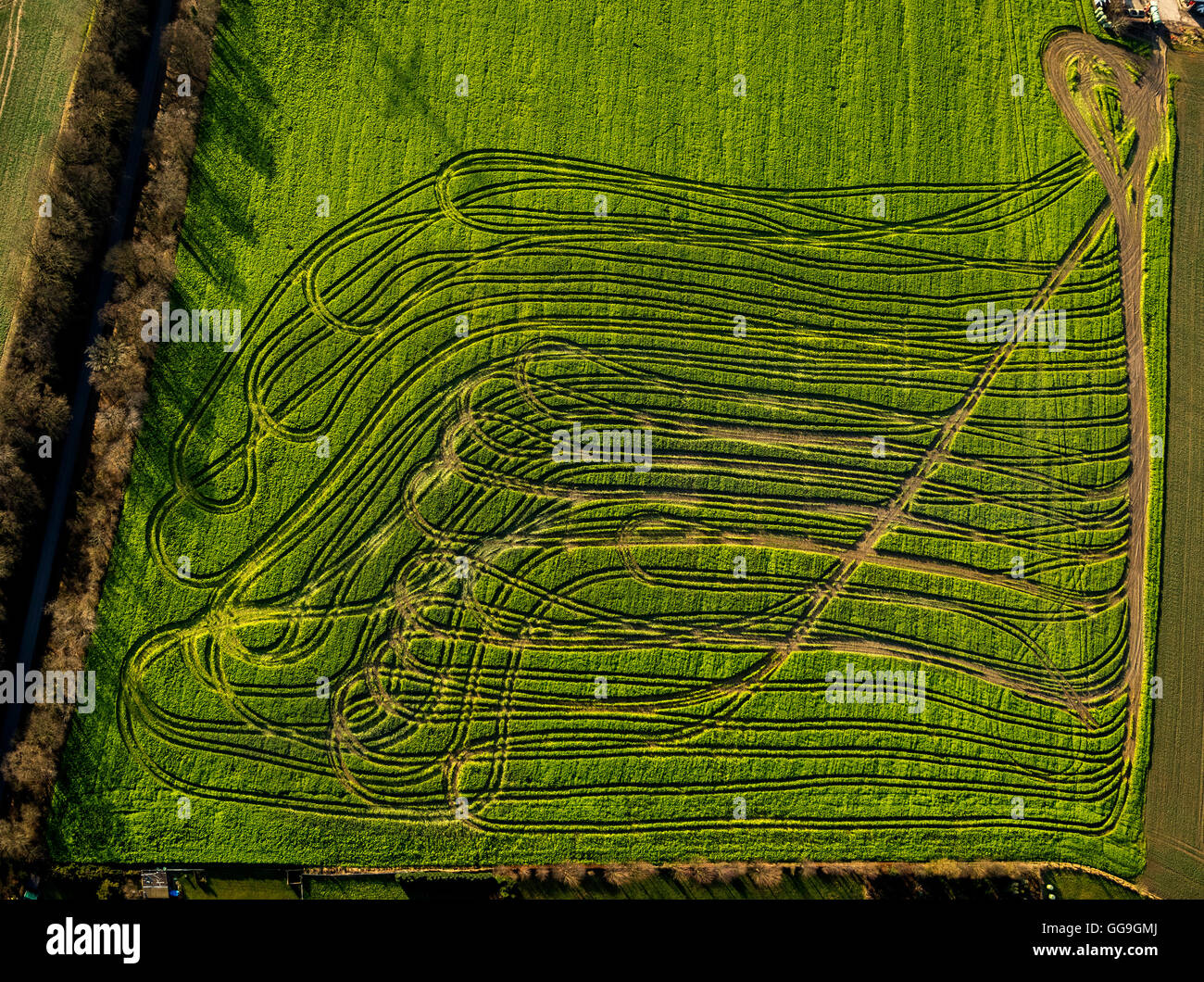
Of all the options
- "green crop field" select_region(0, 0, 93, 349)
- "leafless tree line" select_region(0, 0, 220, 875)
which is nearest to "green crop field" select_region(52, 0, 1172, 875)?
"leafless tree line" select_region(0, 0, 220, 875)

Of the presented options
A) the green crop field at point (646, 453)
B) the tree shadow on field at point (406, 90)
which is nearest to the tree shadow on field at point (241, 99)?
the green crop field at point (646, 453)

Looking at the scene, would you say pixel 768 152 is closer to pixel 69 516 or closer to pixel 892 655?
pixel 892 655

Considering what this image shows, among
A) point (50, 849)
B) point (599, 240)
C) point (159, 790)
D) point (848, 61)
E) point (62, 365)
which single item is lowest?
point (50, 849)

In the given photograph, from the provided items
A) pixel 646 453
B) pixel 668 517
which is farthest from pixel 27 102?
pixel 668 517

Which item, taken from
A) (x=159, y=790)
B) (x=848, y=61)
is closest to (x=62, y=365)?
(x=159, y=790)

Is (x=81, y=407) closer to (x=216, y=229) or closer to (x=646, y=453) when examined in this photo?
(x=216, y=229)
